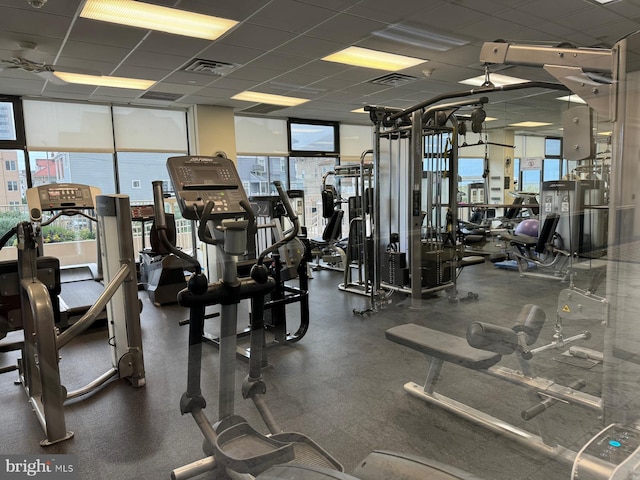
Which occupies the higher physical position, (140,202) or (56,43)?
(56,43)

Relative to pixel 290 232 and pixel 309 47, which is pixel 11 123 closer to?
pixel 309 47

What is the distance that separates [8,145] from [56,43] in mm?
2839

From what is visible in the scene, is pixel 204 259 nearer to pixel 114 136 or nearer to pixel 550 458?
pixel 550 458

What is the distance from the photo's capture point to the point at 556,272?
578 centimetres

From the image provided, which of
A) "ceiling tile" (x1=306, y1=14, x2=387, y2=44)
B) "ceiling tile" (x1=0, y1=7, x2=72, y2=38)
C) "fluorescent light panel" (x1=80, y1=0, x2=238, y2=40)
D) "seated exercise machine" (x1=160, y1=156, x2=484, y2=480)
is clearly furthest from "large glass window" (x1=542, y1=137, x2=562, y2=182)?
"ceiling tile" (x1=0, y1=7, x2=72, y2=38)

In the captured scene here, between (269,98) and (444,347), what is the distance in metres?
5.50

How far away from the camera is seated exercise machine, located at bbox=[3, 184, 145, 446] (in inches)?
96.9

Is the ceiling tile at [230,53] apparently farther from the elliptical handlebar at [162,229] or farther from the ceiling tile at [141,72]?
the elliptical handlebar at [162,229]

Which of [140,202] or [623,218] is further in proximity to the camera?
[140,202]

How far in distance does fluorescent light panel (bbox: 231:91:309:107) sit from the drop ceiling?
1.19ft

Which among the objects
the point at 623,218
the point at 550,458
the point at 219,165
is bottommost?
the point at 550,458

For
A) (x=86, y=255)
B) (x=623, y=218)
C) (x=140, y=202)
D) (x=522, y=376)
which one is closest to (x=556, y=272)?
(x=522, y=376)

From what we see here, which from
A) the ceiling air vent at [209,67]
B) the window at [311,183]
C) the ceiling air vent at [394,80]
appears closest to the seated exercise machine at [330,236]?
the window at [311,183]

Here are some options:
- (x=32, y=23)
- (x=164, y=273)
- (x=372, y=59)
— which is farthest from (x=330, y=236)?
(x=32, y=23)
